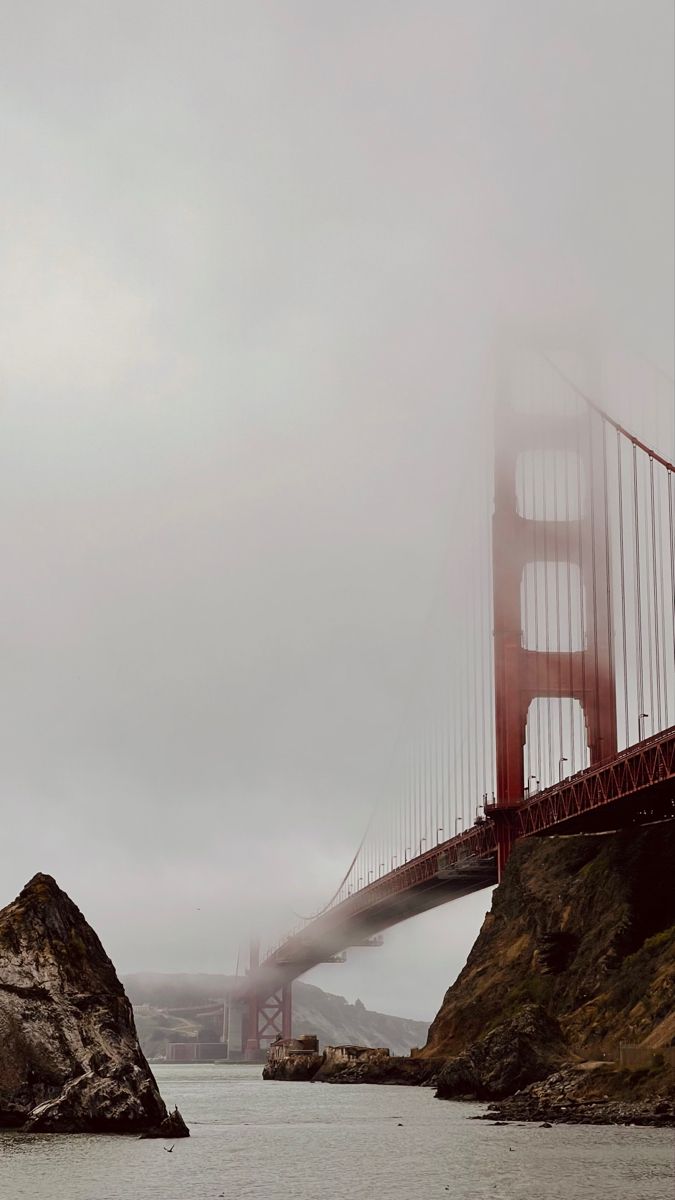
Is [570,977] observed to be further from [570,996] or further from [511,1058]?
[511,1058]

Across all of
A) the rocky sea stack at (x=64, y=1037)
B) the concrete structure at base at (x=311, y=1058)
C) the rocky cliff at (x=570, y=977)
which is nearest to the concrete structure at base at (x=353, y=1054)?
the concrete structure at base at (x=311, y=1058)

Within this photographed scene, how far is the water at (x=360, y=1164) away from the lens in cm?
4159

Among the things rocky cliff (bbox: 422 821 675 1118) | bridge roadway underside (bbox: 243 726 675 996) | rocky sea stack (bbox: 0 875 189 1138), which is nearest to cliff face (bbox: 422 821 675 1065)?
rocky cliff (bbox: 422 821 675 1118)

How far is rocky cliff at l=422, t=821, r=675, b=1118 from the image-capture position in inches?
2665

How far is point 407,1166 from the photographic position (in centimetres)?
4941

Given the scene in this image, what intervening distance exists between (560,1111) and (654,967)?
43.2ft

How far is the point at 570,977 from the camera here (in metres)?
82.8

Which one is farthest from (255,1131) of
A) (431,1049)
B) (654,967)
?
(431,1049)

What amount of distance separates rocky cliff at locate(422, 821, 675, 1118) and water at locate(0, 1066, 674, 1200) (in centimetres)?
583

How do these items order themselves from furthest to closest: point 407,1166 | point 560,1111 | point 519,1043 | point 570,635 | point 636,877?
point 570,635
point 636,877
point 519,1043
point 560,1111
point 407,1166

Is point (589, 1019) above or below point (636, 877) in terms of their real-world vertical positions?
below

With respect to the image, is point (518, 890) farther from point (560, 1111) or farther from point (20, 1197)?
point (20, 1197)

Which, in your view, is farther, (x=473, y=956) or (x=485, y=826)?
(x=485, y=826)

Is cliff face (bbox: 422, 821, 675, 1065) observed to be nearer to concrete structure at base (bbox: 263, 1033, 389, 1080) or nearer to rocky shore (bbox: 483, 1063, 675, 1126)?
rocky shore (bbox: 483, 1063, 675, 1126)
